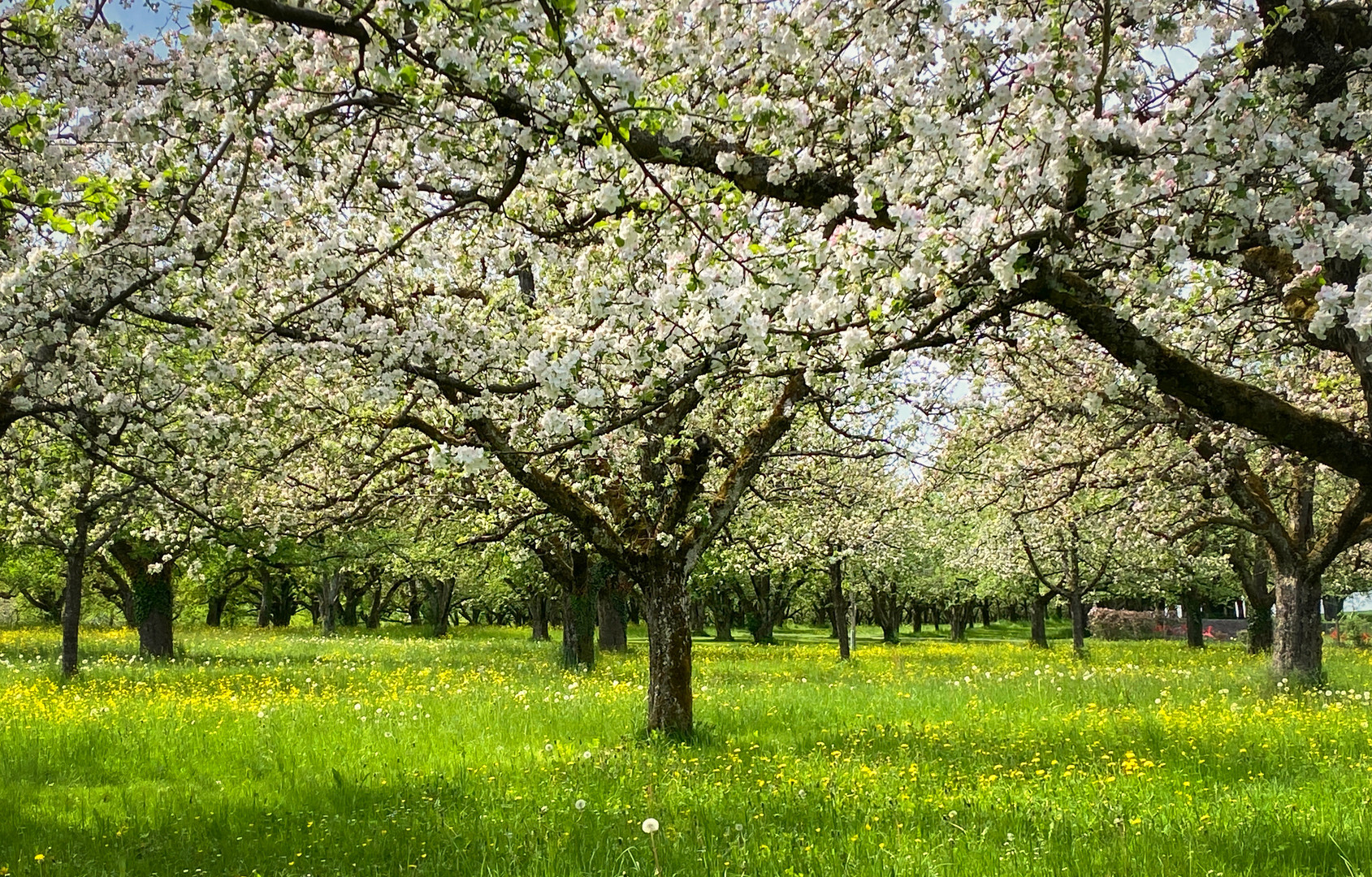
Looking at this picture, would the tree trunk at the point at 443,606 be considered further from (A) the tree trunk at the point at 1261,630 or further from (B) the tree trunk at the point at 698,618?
(A) the tree trunk at the point at 1261,630

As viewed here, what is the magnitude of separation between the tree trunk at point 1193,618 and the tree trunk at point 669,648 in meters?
34.2

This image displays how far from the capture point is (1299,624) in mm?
16734

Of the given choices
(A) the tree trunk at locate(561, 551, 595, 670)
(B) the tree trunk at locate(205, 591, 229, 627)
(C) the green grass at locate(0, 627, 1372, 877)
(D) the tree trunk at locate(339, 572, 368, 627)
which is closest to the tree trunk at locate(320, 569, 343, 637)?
(D) the tree trunk at locate(339, 572, 368, 627)

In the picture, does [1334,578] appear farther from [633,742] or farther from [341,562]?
[341,562]

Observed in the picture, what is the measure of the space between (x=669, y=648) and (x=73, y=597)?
47.5ft

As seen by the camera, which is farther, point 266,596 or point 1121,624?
point 1121,624

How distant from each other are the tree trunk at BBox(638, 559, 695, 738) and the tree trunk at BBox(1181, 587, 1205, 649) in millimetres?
34172

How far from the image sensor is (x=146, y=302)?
8117 mm

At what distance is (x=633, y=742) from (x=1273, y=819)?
6.21m

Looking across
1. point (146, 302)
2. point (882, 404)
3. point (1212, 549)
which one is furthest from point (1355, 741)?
point (1212, 549)

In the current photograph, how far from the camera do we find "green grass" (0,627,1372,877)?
5.89m

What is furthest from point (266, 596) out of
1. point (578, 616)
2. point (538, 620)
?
point (578, 616)

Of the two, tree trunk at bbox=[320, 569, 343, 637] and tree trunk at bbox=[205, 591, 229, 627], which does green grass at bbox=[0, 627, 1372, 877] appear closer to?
tree trunk at bbox=[320, 569, 343, 637]

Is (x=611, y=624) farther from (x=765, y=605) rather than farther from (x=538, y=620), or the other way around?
(x=765, y=605)
